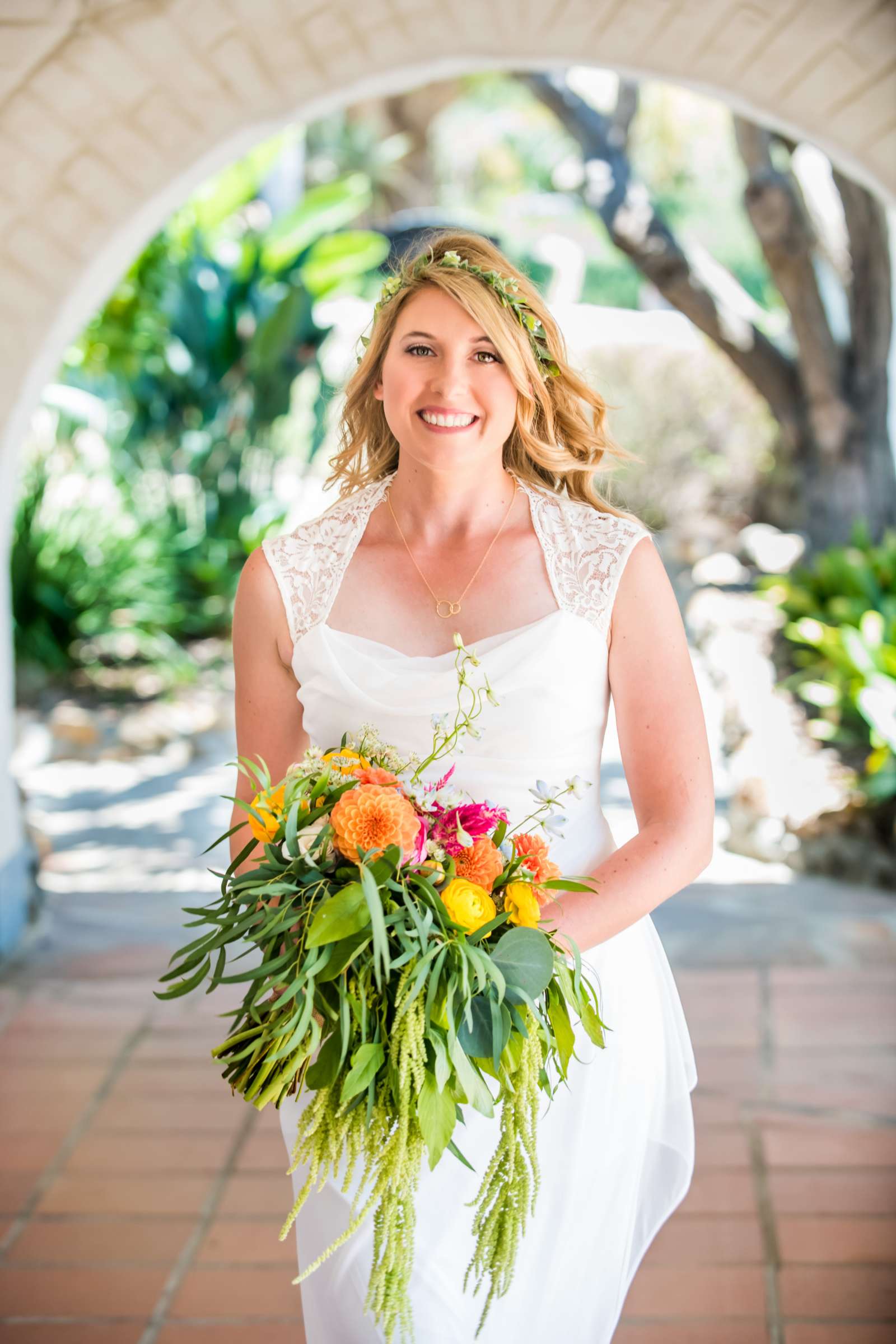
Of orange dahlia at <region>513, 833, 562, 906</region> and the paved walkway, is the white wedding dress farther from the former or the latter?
the paved walkway

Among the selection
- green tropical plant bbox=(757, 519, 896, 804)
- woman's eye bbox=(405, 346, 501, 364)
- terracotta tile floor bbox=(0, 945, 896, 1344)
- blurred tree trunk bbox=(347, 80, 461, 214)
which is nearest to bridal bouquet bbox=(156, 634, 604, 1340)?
woman's eye bbox=(405, 346, 501, 364)

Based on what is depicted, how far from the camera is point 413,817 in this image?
1.66 metres

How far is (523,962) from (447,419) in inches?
34.0

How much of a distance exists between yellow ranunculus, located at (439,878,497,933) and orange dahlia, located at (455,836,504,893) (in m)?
0.03

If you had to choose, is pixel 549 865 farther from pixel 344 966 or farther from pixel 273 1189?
pixel 273 1189

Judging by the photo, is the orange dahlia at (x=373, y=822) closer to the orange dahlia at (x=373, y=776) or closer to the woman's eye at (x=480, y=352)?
the orange dahlia at (x=373, y=776)

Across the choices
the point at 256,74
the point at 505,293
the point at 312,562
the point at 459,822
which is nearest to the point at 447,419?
the point at 505,293

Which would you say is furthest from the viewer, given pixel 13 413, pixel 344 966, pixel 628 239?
pixel 628 239

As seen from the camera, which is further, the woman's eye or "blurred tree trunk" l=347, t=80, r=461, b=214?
"blurred tree trunk" l=347, t=80, r=461, b=214

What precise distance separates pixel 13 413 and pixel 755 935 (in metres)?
3.09

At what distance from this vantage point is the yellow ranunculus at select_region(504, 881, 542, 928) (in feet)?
5.56

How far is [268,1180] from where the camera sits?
3271mm

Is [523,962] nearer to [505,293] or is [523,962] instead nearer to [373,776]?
[373,776]

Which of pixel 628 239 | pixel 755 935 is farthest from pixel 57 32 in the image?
pixel 628 239
